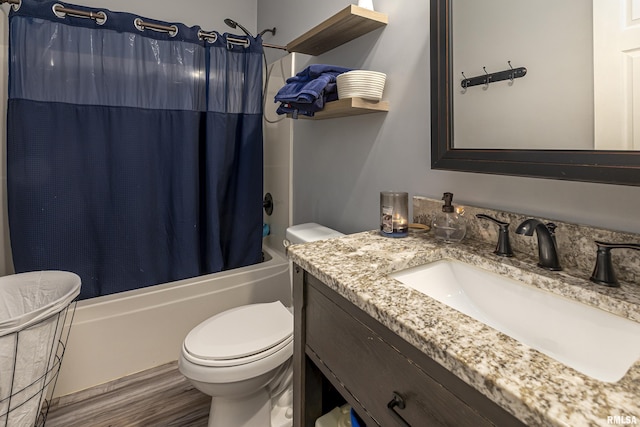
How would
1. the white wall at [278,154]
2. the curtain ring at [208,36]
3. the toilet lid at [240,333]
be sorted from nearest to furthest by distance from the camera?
the toilet lid at [240,333] → the curtain ring at [208,36] → the white wall at [278,154]

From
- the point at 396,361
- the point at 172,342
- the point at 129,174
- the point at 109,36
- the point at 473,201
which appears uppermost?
the point at 109,36

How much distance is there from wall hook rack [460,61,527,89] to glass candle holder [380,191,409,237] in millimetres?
395

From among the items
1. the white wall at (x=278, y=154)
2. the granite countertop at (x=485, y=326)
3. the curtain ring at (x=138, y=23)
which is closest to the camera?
the granite countertop at (x=485, y=326)

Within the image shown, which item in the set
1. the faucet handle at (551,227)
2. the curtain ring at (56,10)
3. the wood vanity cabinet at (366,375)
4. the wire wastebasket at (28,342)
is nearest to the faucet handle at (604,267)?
the faucet handle at (551,227)

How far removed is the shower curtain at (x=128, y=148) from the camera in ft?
5.05

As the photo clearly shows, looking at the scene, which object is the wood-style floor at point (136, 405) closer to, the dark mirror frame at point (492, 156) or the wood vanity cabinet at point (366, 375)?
the wood vanity cabinet at point (366, 375)

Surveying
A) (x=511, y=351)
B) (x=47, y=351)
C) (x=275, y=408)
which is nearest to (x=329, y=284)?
(x=511, y=351)

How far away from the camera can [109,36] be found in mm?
1651

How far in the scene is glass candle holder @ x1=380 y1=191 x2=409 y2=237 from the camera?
1.11m

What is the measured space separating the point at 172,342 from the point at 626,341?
6.16 ft

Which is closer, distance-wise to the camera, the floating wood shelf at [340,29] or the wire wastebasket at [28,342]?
the wire wastebasket at [28,342]

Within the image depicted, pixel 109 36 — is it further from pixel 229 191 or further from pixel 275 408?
pixel 275 408

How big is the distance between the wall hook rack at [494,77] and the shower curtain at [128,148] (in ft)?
4.48

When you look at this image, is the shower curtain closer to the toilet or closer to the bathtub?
the bathtub
